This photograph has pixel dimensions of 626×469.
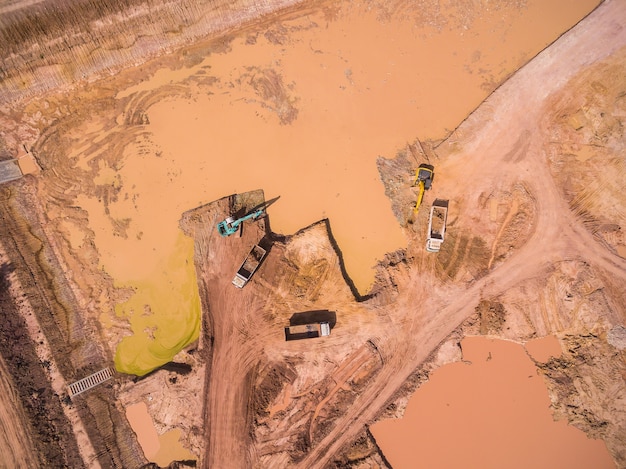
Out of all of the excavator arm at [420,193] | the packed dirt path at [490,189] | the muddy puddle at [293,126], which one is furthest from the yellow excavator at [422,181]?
the muddy puddle at [293,126]

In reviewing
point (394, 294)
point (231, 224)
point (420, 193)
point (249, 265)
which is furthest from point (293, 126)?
point (394, 294)

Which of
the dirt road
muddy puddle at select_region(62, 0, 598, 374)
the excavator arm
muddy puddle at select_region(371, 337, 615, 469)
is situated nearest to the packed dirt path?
the dirt road

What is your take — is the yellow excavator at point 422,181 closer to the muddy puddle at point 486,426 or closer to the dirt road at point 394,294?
the dirt road at point 394,294

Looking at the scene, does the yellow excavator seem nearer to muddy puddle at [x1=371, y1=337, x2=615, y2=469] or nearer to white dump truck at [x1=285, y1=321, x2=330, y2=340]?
white dump truck at [x1=285, y1=321, x2=330, y2=340]

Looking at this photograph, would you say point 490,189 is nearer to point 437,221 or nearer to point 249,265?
point 437,221

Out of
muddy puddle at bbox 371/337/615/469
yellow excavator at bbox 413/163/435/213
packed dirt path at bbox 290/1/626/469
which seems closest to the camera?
muddy puddle at bbox 371/337/615/469

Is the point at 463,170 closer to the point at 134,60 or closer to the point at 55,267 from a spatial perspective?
the point at 134,60

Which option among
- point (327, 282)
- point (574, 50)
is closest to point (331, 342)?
point (327, 282)
